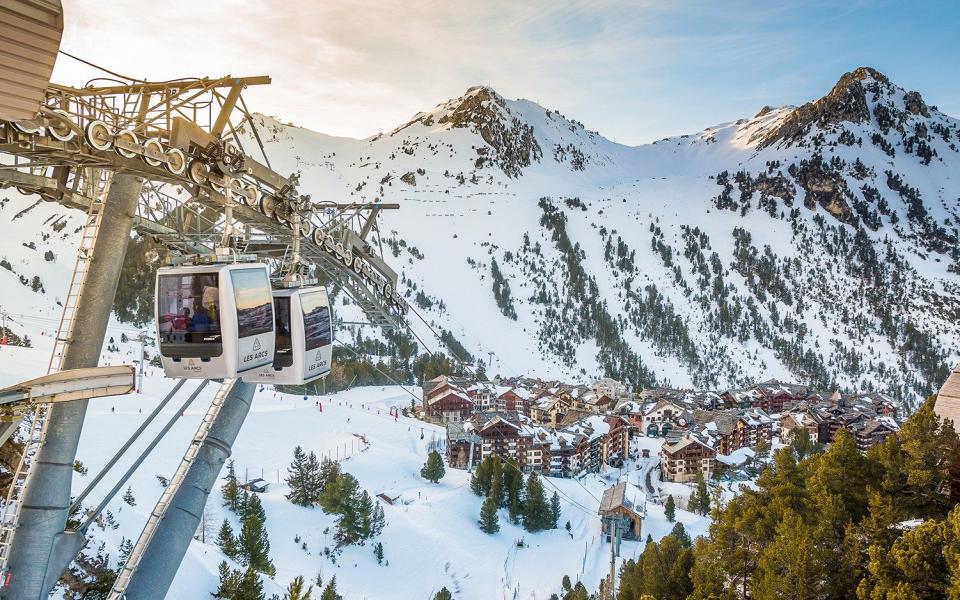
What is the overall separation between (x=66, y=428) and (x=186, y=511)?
1.56m

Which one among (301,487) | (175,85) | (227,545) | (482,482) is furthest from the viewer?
(482,482)

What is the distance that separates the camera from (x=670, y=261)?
14238 centimetres

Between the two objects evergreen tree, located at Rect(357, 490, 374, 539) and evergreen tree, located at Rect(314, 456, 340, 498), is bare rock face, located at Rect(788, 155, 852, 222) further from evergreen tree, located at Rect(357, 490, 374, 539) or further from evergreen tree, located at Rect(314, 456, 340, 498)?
evergreen tree, located at Rect(357, 490, 374, 539)

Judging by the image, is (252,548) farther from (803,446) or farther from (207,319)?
(803,446)

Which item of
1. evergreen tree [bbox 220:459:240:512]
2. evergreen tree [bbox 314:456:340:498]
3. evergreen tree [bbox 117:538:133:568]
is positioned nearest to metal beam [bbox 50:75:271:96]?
evergreen tree [bbox 117:538:133:568]

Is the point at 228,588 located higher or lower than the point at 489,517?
higher

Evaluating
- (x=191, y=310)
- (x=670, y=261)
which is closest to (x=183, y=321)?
(x=191, y=310)

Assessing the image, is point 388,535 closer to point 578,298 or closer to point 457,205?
point 578,298

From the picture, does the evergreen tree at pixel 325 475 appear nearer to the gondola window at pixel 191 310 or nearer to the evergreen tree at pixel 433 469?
the evergreen tree at pixel 433 469

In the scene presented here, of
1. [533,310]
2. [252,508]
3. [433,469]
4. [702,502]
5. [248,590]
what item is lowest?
[702,502]

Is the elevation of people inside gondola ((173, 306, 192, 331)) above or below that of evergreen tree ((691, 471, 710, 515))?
above

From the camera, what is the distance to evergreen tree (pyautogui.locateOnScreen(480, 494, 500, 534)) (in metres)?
31.0

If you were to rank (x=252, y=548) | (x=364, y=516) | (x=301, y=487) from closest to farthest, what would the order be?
(x=252, y=548)
(x=364, y=516)
(x=301, y=487)

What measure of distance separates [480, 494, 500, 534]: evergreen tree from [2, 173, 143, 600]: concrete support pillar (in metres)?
27.5
